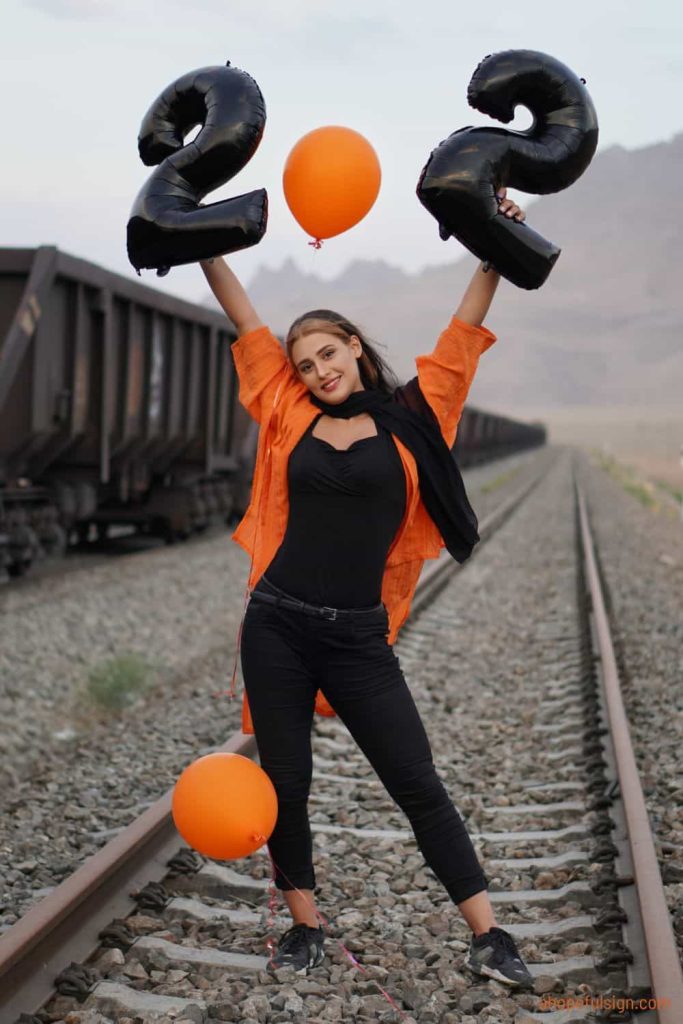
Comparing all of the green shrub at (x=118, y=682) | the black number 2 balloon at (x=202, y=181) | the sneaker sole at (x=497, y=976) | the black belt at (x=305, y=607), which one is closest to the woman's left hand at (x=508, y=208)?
the black number 2 balloon at (x=202, y=181)

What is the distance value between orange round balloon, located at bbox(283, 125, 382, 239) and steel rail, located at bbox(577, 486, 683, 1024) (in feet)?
7.20

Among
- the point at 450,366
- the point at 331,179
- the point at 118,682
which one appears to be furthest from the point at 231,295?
the point at 118,682

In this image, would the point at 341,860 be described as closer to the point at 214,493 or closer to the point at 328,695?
the point at 328,695

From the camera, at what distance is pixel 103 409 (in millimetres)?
11695

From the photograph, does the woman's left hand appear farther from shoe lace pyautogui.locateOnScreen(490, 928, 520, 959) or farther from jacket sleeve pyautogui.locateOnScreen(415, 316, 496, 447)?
shoe lace pyautogui.locateOnScreen(490, 928, 520, 959)

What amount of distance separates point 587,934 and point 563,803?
1344mm

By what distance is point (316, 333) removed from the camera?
124 inches

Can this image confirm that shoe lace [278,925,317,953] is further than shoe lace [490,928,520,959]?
Yes

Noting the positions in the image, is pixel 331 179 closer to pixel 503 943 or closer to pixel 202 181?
pixel 202 181

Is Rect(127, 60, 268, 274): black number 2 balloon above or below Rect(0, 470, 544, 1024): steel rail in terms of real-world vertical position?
above

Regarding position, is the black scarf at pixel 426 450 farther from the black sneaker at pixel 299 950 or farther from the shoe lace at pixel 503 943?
the black sneaker at pixel 299 950

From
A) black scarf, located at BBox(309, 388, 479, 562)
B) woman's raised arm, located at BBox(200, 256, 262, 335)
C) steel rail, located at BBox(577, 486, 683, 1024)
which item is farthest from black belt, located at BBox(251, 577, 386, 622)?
steel rail, located at BBox(577, 486, 683, 1024)

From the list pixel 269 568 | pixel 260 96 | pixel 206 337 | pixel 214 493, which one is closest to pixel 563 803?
pixel 269 568

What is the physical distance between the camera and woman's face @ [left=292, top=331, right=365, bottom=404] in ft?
10.3
